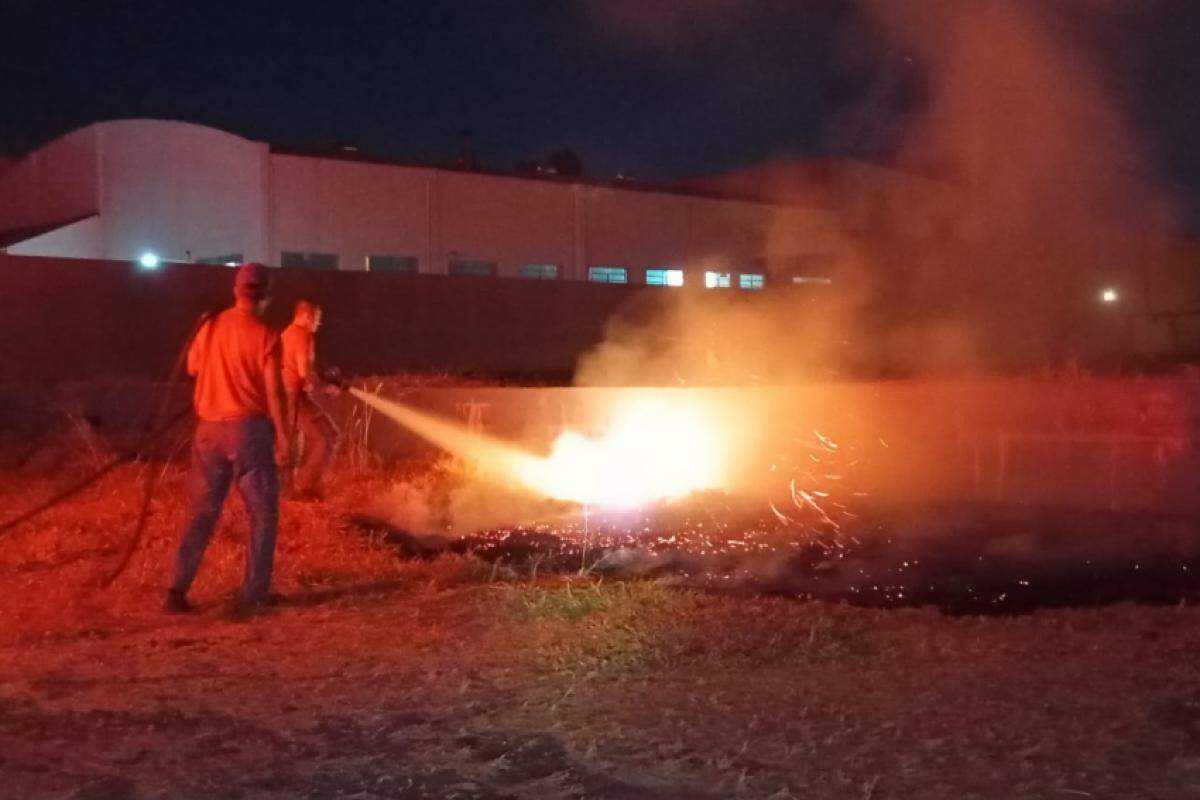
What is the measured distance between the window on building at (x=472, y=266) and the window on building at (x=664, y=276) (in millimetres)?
3226

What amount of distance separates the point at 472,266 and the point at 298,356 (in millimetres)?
13495

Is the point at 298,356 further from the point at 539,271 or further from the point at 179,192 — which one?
the point at 539,271

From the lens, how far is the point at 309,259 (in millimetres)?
20109

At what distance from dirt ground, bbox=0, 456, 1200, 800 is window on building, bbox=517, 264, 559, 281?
15.7 meters

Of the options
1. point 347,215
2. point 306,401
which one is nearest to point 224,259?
point 347,215

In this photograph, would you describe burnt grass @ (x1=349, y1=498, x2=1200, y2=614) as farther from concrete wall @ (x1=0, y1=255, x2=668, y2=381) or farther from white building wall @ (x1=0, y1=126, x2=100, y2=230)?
white building wall @ (x1=0, y1=126, x2=100, y2=230)

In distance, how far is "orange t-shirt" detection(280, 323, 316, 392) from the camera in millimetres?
8758

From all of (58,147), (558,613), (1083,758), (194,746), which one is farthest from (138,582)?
(58,147)

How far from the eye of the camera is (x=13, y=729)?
472cm

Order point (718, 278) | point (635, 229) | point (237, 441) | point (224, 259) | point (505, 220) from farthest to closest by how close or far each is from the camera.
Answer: point (718, 278)
point (635, 229)
point (505, 220)
point (224, 259)
point (237, 441)

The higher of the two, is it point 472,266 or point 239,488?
point 472,266

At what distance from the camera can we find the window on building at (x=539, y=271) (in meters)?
22.8

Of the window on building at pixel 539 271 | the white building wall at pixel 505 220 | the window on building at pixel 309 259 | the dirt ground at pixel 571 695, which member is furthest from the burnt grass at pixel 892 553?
the window on building at pixel 539 271

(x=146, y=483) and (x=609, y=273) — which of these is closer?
(x=146, y=483)
